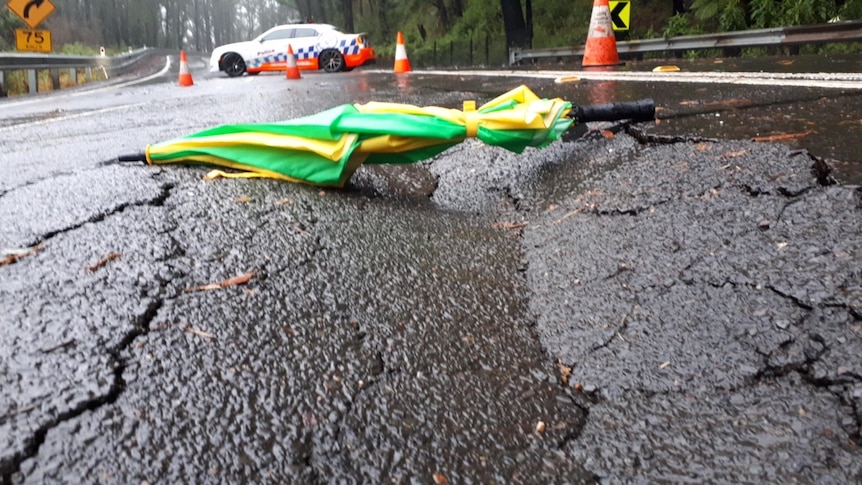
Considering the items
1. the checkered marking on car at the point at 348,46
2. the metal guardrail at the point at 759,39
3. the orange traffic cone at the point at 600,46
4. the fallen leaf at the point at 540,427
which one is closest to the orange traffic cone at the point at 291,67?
the checkered marking on car at the point at 348,46

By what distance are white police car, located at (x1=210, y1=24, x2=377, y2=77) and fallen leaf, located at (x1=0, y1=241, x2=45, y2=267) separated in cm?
1699

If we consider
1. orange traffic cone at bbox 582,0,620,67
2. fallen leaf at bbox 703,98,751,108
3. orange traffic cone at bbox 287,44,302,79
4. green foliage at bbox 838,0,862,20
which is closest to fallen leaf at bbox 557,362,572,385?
fallen leaf at bbox 703,98,751,108

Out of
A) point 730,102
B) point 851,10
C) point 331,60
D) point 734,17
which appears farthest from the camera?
point 331,60

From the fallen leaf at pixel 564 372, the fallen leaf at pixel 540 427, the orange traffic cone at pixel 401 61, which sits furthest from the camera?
the orange traffic cone at pixel 401 61

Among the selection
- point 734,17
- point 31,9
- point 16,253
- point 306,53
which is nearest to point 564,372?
point 16,253

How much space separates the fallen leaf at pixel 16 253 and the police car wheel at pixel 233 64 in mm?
18091

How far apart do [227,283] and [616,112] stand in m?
2.14

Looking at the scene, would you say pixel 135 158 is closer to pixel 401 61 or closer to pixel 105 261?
pixel 105 261

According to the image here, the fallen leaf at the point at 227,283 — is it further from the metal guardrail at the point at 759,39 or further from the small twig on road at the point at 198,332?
the metal guardrail at the point at 759,39

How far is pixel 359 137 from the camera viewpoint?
2.59 metres

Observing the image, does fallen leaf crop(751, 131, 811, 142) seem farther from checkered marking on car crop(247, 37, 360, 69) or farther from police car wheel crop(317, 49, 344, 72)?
police car wheel crop(317, 49, 344, 72)

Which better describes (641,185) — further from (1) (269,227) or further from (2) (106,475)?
(2) (106,475)

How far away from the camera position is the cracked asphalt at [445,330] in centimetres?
116

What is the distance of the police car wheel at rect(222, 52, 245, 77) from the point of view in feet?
60.9
